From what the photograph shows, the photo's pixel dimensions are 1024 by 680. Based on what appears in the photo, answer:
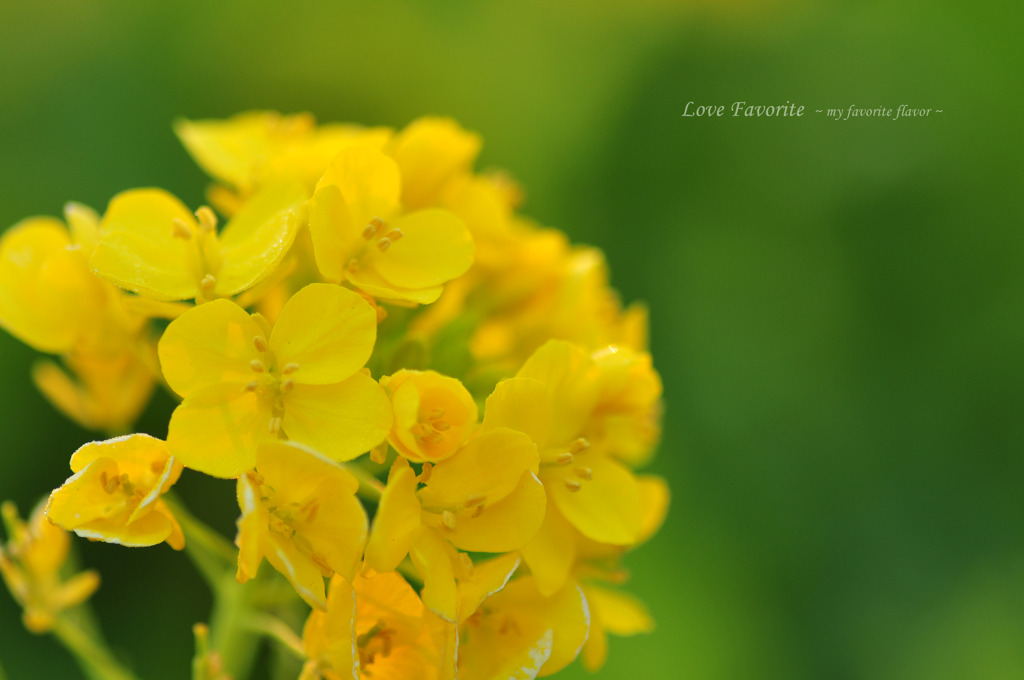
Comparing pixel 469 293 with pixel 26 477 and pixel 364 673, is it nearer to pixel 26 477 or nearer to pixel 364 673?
pixel 364 673


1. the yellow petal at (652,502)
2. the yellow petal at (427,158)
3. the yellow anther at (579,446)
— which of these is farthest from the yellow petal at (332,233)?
the yellow petal at (652,502)

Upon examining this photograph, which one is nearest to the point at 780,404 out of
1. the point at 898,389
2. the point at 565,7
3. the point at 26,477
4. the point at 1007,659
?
the point at 898,389

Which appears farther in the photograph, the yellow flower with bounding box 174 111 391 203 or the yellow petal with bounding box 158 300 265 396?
the yellow flower with bounding box 174 111 391 203

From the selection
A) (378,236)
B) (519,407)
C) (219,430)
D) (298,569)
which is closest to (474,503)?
(519,407)

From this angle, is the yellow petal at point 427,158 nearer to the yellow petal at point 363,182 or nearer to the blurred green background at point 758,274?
the yellow petal at point 363,182

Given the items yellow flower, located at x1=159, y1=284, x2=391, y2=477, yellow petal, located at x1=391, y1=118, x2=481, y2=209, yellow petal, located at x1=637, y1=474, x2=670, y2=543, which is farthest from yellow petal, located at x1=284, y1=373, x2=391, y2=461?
yellow petal, located at x1=637, y1=474, x2=670, y2=543

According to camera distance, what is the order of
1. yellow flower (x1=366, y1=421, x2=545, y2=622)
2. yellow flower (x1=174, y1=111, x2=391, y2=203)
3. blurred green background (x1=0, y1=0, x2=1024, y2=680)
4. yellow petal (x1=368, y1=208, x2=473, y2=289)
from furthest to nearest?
blurred green background (x1=0, y1=0, x2=1024, y2=680) < yellow flower (x1=174, y1=111, x2=391, y2=203) < yellow petal (x1=368, y1=208, x2=473, y2=289) < yellow flower (x1=366, y1=421, x2=545, y2=622)

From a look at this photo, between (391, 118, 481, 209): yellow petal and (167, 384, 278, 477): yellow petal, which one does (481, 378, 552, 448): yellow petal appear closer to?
(167, 384, 278, 477): yellow petal
